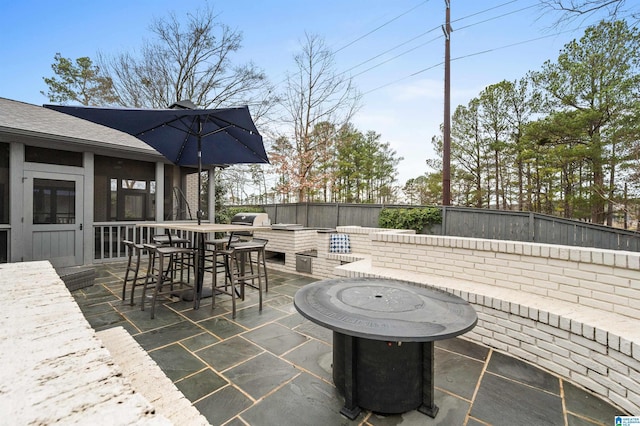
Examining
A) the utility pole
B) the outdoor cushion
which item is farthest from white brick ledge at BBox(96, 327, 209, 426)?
the utility pole

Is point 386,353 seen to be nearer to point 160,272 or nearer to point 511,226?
point 160,272

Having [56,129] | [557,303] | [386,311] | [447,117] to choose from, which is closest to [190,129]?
[386,311]

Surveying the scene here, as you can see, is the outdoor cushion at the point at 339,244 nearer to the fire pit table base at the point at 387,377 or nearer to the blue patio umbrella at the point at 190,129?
the blue patio umbrella at the point at 190,129

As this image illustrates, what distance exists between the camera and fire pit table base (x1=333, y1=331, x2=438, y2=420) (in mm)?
1655

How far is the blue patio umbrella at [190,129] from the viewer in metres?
3.11

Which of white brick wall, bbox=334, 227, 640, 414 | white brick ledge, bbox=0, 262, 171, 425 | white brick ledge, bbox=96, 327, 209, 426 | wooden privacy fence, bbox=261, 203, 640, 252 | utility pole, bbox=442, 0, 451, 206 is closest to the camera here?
white brick ledge, bbox=0, 262, 171, 425

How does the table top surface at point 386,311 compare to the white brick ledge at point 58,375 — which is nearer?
the white brick ledge at point 58,375

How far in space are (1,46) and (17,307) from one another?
44.7 feet

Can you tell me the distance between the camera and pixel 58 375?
647mm

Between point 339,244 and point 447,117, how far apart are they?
4921 millimetres

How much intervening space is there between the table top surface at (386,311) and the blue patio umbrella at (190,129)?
7.84 ft

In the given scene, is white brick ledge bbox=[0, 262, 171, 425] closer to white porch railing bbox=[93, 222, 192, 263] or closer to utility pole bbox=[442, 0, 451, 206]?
white porch railing bbox=[93, 222, 192, 263]

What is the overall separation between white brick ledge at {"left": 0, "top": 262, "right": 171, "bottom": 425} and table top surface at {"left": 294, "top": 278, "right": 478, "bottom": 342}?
105 cm

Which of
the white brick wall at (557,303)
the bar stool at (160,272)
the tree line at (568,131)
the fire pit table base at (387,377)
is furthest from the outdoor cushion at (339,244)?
the tree line at (568,131)
